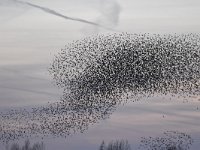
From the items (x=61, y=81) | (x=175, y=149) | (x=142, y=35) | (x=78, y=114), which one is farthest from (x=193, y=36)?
(x=175, y=149)

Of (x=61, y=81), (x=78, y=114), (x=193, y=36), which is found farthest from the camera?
(x=78, y=114)

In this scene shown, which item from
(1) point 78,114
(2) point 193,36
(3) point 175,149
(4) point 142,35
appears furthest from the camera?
(3) point 175,149

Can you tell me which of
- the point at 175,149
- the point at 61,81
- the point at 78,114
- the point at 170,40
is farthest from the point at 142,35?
the point at 175,149

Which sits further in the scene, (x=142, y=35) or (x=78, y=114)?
(x=78, y=114)

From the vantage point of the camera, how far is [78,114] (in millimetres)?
73812

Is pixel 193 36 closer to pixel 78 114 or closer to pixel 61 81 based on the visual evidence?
pixel 61 81

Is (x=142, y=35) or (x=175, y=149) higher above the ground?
(x=142, y=35)

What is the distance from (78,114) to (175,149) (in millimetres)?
81419

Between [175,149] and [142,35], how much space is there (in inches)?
3774

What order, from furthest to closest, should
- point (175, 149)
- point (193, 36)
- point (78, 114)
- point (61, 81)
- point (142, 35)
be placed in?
point (175, 149) < point (78, 114) < point (61, 81) < point (142, 35) < point (193, 36)

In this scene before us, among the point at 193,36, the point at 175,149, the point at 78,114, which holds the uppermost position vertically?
Answer: the point at 193,36

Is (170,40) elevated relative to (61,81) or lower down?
elevated

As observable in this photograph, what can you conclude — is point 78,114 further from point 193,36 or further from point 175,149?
point 175,149

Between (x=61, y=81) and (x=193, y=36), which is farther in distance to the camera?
(x=61, y=81)
